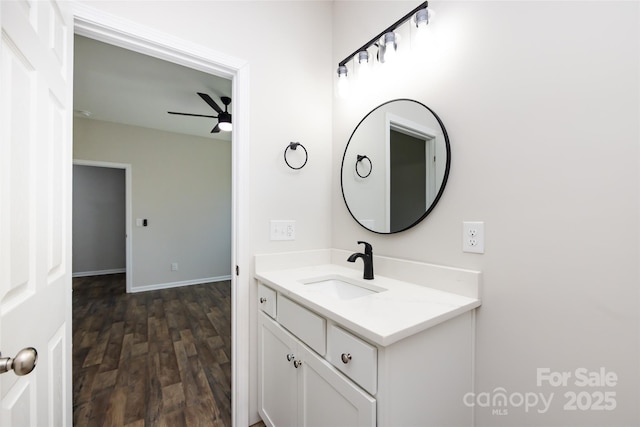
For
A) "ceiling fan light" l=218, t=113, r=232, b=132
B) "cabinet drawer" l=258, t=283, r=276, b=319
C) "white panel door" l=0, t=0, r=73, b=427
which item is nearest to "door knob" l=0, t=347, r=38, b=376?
"white panel door" l=0, t=0, r=73, b=427

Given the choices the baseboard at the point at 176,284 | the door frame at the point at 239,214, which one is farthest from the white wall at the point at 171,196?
the door frame at the point at 239,214

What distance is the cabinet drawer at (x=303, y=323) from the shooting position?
99 centimetres

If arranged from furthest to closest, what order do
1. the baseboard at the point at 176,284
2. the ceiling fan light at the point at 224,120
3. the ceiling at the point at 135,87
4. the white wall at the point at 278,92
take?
the baseboard at the point at 176,284, the ceiling fan light at the point at 224,120, the ceiling at the point at 135,87, the white wall at the point at 278,92

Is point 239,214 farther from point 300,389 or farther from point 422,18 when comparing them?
point 422,18

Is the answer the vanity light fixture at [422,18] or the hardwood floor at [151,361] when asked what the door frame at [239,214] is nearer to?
the hardwood floor at [151,361]

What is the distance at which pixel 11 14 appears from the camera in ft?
1.95

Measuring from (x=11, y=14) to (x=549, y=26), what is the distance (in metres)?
1.51

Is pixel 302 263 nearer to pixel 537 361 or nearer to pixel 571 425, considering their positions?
pixel 537 361

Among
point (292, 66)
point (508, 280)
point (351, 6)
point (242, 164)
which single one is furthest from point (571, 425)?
point (351, 6)

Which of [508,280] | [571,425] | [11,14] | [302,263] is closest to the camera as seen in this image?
[11,14]

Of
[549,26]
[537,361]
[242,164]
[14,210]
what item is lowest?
[537,361]

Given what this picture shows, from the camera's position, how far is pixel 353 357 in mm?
853

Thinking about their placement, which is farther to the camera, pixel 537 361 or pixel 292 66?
pixel 292 66

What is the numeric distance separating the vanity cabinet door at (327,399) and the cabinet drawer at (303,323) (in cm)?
5
